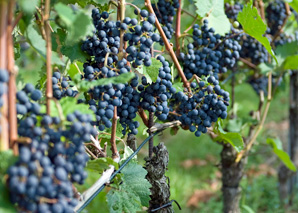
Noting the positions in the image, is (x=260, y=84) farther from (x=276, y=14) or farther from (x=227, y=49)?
(x=227, y=49)

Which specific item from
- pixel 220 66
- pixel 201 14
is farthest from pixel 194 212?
pixel 201 14

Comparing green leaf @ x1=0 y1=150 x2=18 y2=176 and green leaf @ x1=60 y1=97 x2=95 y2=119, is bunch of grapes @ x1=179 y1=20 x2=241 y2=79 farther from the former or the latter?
green leaf @ x1=0 y1=150 x2=18 y2=176

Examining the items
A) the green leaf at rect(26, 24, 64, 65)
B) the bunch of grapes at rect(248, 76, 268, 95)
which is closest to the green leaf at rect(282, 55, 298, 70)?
the bunch of grapes at rect(248, 76, 268, 95)

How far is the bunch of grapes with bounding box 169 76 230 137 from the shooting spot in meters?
1.50

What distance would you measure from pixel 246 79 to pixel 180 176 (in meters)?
2.49

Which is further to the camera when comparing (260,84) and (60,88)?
(260,84)

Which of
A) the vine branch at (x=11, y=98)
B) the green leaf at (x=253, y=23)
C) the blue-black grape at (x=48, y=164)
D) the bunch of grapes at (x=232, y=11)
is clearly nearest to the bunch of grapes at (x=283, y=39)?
the bunch of grapes at (x=232, y=11)

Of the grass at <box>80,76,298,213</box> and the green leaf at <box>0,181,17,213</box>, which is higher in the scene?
the green leaf at <box>0,181,17,213</box>

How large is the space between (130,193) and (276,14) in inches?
75.5

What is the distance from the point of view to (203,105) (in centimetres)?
150

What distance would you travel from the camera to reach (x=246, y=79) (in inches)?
116

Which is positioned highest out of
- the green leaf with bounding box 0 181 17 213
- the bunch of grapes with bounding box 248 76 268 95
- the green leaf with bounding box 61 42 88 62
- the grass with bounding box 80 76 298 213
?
the green leaf with bounding box 61 42 88 62

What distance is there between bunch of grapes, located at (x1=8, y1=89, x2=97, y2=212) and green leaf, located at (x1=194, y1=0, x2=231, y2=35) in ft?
3.64

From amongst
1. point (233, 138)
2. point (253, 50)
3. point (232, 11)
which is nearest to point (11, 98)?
point (233, 138)
